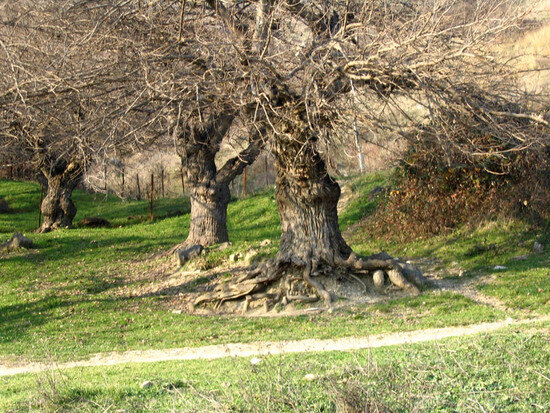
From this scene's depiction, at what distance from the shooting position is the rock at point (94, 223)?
84.8ft

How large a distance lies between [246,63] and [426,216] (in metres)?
8.12

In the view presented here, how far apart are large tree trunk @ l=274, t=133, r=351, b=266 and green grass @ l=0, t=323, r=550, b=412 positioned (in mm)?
5787

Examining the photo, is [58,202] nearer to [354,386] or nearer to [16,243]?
[16,243]

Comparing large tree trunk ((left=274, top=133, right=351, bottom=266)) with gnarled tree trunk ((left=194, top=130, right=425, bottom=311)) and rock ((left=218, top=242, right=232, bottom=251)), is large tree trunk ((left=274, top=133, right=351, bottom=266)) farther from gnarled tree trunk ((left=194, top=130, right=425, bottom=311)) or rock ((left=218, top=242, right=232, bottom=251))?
rock ((left=218, top=242, right=232, bottom=251))

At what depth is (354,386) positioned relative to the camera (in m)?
4.68

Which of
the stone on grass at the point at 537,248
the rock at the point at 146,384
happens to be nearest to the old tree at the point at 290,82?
the stone on grass at the point at 537,248

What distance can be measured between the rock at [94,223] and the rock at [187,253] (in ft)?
36.9

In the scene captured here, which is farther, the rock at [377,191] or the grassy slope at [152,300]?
the rock at [377,191]

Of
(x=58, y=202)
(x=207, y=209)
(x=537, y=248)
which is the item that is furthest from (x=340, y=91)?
(x=58, y=202)

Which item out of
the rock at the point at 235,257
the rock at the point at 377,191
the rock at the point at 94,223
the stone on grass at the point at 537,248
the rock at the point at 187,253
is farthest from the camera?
the rock at the point at 94,223

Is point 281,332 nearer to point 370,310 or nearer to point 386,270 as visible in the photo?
point 370,310

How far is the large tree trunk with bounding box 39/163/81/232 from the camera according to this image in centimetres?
2369

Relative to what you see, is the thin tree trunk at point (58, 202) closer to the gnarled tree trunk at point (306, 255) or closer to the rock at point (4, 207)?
the rock at point (4, 207)

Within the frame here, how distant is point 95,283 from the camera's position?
595 inches
